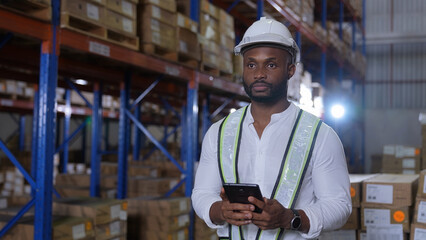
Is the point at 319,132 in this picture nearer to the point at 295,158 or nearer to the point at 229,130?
the point at 295,158

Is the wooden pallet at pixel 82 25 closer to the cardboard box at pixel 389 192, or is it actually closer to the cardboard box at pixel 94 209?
the cardboard box at pixel 94 209

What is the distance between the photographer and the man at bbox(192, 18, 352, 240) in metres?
1.88

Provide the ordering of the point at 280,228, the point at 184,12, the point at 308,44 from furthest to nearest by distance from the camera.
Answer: the point at 308,44 < the point at 184,12 < the point at 280,228

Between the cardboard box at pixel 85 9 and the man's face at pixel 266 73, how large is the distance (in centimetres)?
229

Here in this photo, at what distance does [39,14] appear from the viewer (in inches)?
142

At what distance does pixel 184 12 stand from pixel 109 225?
3.12 metres

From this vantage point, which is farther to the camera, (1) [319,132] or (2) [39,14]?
(2) [39,14]

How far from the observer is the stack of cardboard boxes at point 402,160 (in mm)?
8172

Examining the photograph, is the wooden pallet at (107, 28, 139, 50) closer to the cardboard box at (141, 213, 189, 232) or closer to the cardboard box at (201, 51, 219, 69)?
the cardboard box at (201, 51, 219, 69)

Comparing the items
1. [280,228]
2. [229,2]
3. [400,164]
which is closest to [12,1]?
[280,228]

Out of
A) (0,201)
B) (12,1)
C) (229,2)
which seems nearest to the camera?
(12,1)

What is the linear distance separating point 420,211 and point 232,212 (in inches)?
93.6

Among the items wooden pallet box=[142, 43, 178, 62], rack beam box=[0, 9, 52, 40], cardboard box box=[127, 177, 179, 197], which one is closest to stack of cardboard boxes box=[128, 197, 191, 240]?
cardboard box box=[127, 177, 179, 197]

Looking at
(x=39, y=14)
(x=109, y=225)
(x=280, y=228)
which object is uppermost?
(x=39, y=14)
